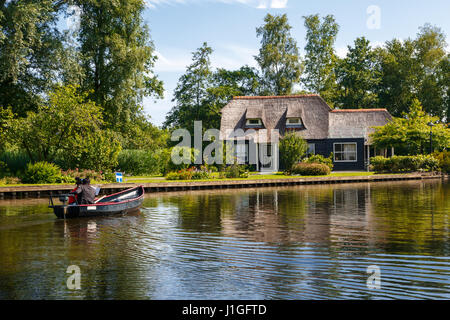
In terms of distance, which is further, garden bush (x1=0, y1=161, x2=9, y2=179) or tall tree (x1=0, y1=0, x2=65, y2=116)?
tall tree (x1=0, y1=0, x2=65, y2=116)

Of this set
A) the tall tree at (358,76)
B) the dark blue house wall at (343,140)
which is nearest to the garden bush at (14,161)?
the dark blue house wall at (343,140)

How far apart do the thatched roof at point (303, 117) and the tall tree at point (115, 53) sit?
11.0m

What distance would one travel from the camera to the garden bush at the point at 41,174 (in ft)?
105

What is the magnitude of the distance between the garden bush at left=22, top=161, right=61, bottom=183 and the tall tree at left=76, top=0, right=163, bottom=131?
31.4ft

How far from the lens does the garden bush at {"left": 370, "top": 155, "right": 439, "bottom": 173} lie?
4325 cm

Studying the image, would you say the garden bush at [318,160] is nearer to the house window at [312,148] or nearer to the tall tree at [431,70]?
the house window at [312,148]

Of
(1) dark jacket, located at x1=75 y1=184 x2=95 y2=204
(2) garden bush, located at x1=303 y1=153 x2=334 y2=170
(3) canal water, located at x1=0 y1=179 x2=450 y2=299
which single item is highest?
(2) garden bush, located at x1=303 y1=153 x2=334 y2=170

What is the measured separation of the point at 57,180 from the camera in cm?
3209

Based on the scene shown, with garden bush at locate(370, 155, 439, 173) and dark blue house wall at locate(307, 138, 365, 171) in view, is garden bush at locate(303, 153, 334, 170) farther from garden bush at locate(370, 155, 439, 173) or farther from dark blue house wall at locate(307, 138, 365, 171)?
garden bush at locate(370, 155, 439, 173)

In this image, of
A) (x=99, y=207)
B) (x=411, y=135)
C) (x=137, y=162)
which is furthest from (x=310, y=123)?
(x=99, y=207)

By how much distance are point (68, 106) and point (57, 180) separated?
19.1 feet

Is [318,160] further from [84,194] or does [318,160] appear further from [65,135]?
[84,194]

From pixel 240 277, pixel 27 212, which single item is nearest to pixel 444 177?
pixel 27 212

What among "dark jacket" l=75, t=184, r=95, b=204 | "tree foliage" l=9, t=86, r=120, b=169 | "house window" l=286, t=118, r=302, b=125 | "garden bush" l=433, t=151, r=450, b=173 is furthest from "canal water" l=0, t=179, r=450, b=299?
"house window" l=286, t=118, r=302, b=125
